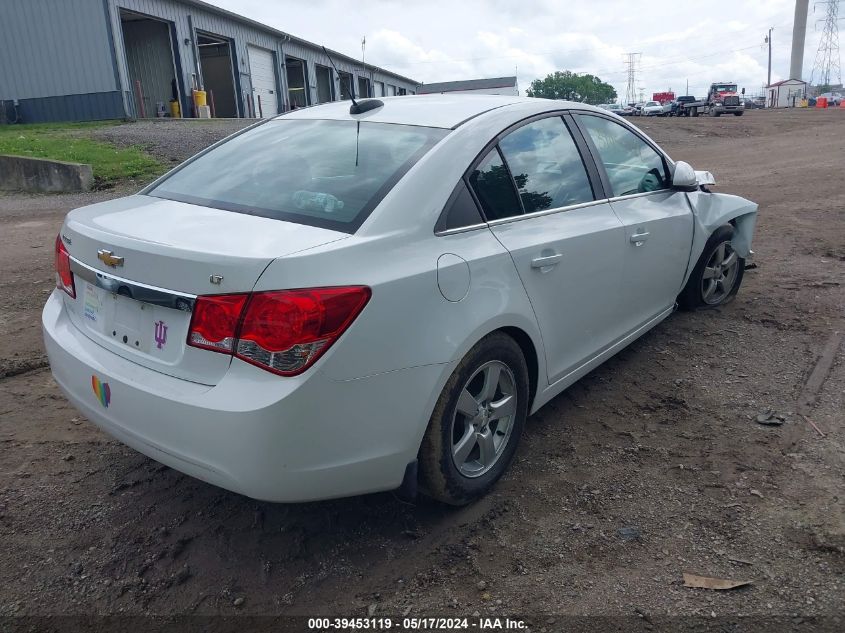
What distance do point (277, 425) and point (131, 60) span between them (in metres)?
27.0

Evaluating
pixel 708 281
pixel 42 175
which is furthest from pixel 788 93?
pixel 708 281

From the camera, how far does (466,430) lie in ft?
9.36

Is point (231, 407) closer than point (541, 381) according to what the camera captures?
Yes

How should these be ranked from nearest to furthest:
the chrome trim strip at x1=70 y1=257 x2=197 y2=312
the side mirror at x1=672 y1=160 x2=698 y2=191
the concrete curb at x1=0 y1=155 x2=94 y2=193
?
the chrome trim strip at x1=70 y1=257 x2=197 y2=312, the side mirror at x1=672 y1=160 x2=698 y2=191, the concrete curb at x1=0 y1=155 x2=94 y2=193

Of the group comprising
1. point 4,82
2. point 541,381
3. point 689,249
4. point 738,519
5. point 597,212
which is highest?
point 4,82

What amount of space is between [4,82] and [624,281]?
24834 mm

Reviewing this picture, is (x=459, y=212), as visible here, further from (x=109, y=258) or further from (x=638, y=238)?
(x=638, y=238)

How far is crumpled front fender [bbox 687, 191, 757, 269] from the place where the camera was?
4691mm

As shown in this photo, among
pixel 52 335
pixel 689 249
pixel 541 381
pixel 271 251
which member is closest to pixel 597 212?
pixel 541 381

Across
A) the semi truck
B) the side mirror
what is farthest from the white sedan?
the semi truck

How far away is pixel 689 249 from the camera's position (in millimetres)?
4609

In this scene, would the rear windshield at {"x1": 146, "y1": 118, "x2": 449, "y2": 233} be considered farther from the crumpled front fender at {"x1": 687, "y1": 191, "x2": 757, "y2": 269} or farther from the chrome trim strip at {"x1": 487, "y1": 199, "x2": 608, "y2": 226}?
the crumpled front fender at {"x1": 687, "y1": 191, "x2": 757, "y2": 269}

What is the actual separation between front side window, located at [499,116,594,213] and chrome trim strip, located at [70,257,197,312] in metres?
1.61

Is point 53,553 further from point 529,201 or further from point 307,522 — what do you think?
point 529,201
